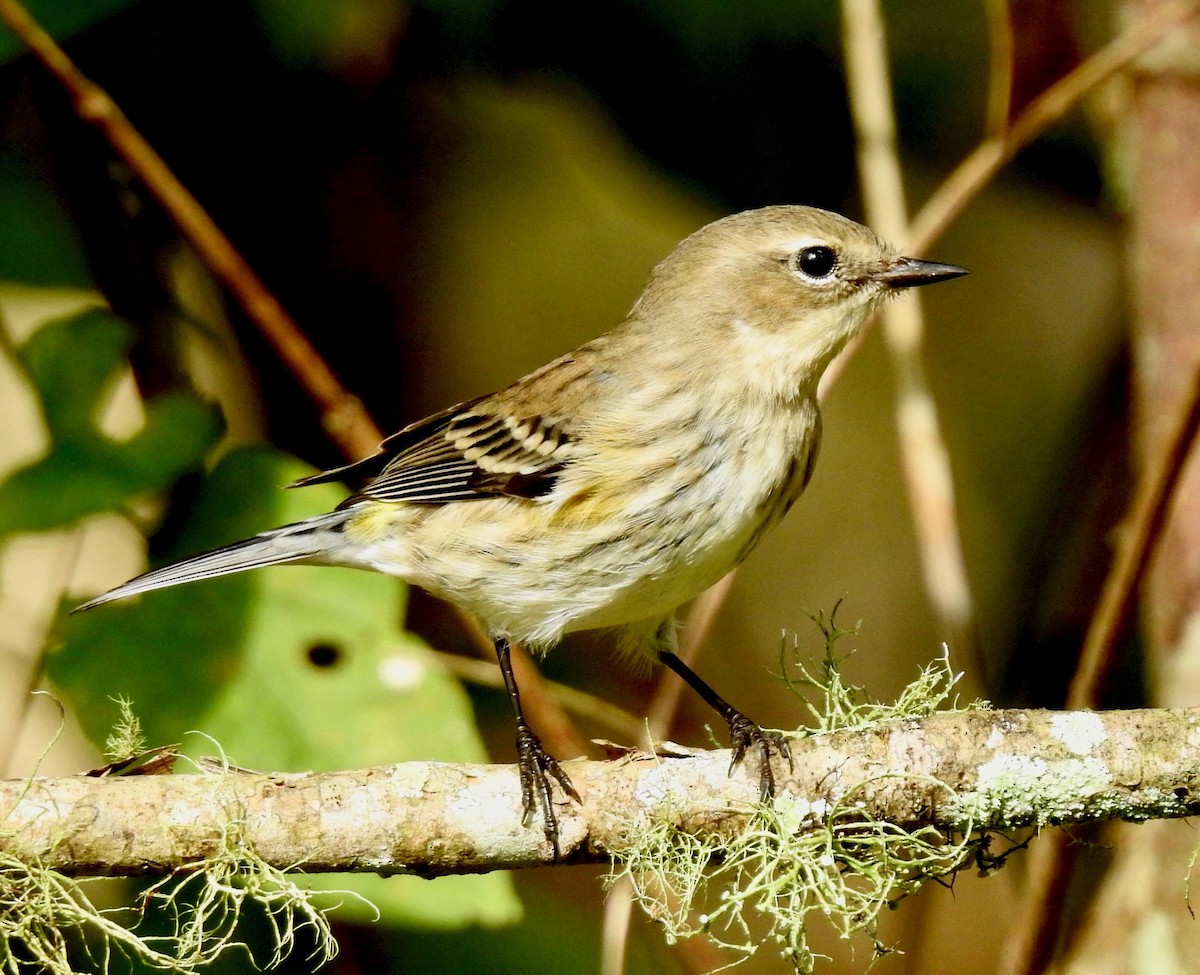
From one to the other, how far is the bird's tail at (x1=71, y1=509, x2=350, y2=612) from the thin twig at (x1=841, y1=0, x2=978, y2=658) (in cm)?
154

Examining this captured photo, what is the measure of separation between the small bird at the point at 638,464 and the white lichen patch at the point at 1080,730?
64 centimetres

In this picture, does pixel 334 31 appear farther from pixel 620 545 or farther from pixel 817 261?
pixel 620 545

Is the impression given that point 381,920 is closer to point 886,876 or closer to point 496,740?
point 886,876

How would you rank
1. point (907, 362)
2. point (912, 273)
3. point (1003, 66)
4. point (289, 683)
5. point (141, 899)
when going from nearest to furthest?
point (141, 899) < point (289, 683) < point (912, 273) < point (1003, 66) < point (907, 362)

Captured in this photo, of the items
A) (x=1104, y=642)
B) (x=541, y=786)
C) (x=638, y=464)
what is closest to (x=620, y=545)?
(x=638, y=464)

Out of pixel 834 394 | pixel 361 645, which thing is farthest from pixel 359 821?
pixel 834 394

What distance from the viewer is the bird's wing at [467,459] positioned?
3271mm

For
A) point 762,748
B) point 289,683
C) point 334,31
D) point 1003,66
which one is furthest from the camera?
point 334,31

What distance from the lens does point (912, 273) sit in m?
3.30

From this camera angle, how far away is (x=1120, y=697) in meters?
4.65

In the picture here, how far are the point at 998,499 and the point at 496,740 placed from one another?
2.47 meters

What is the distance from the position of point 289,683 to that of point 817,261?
5.35 ft

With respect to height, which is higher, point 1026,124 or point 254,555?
point 1026,124

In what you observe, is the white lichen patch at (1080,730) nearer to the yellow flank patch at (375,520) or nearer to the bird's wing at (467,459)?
the bird's wing at (467,459)
